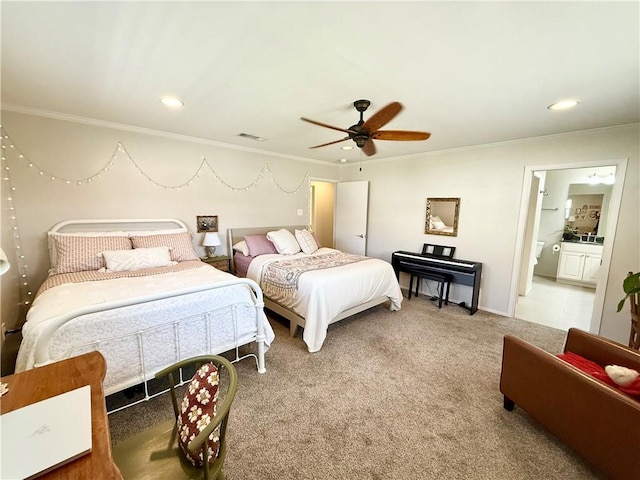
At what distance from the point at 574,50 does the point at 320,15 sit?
58.9 inches

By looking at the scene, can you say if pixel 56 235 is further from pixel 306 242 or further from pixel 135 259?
pixel 306 242

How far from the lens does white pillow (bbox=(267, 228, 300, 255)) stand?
13.1 feet

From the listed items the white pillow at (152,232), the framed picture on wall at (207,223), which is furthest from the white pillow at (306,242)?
the white pillow at (152,232)

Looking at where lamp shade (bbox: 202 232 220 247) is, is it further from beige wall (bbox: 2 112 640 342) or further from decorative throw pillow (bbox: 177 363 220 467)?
decorative throw pillow (bbox: 177 363 220 467)

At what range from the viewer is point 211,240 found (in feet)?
12.4

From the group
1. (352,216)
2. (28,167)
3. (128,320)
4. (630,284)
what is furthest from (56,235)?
(630,284)

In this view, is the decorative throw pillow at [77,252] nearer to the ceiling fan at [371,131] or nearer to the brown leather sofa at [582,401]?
the ceiling fan at [371,131]

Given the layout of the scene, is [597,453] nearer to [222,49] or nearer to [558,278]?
[222,49]

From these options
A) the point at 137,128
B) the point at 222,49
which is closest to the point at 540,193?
the point at 222,49

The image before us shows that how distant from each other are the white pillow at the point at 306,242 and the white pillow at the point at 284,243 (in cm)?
8

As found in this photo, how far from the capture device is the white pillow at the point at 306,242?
4172 millimetres

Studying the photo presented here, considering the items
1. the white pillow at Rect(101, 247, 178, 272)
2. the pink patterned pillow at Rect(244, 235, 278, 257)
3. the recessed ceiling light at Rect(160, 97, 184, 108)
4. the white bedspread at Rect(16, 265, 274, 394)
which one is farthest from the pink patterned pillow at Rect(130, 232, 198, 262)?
the recessed ceiling light at Rect(160, 97, 184, 108)

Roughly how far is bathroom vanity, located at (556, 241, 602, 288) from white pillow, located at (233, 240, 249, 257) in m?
6.17

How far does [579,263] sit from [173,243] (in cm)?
722
